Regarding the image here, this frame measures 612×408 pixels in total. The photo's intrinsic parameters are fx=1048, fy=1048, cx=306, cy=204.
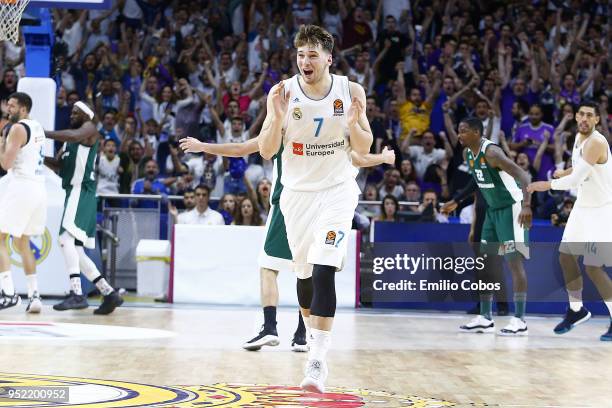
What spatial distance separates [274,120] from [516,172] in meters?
4.61

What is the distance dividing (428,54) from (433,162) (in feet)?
8.07

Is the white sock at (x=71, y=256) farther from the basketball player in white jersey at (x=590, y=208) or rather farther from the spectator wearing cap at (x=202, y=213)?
the basketball player in white jersey at (x=590, y=208)

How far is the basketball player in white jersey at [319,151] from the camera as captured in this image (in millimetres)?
6172

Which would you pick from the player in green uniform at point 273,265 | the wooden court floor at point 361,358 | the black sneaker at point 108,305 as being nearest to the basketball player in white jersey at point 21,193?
the wooden court floor at point 361,358

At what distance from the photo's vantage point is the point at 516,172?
10.2 meters

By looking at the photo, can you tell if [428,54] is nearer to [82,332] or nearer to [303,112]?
[82,332]

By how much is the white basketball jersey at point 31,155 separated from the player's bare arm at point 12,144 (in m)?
0.10

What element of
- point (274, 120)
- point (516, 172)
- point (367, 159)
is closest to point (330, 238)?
point (367, 159)

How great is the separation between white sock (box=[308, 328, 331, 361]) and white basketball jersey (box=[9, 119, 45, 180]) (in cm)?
610

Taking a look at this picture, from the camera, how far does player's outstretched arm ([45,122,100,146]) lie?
11.3 metres

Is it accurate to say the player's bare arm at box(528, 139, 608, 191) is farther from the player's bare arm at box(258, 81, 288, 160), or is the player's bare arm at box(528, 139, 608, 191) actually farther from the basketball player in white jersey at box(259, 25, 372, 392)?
the player's bare arm at box(258, 81, 288, 160)

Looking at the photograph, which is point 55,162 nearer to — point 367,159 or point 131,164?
point 131,164

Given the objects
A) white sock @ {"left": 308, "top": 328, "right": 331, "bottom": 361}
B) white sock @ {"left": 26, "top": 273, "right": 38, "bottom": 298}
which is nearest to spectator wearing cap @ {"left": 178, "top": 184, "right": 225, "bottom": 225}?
white sock @ {"left": 26, "top": 273, "right": 38, "bottom": 298}

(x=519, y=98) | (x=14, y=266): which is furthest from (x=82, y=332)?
(x=519, y=98)
